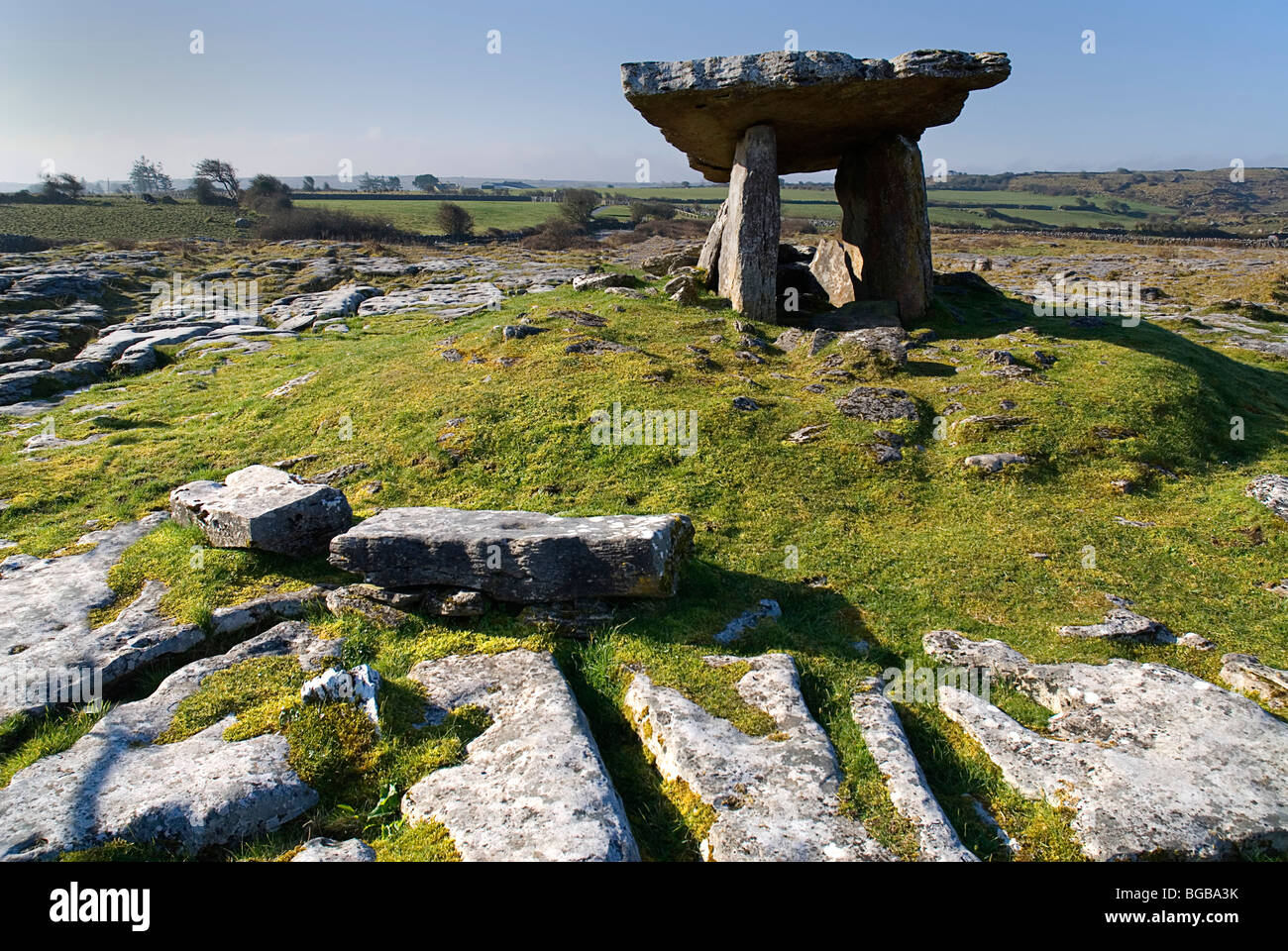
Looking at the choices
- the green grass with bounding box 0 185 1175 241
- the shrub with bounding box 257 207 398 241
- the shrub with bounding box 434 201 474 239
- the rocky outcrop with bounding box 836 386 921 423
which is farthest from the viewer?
the shrub with bounding box 434 201 474 239

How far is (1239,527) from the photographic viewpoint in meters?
9.98

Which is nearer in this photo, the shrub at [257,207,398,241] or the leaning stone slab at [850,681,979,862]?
the leaning stone slab at [850,681,979,862]

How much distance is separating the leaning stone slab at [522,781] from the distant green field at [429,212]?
68.0 m

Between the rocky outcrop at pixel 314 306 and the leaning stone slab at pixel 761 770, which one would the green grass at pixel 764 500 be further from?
the rocky outcrop at pixel 314 306

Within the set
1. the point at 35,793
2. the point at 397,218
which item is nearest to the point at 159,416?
the point at 35,793

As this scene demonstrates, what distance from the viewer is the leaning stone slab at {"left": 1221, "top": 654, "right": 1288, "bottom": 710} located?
22.0ft

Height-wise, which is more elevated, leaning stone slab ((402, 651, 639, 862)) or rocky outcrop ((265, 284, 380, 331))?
rocky outcrop ((265, 284, 380, 331))

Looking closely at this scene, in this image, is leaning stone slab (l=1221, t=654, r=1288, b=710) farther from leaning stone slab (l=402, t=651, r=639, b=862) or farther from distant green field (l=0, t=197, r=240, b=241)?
distant green field (l=0, t=197, r=240, b=241)

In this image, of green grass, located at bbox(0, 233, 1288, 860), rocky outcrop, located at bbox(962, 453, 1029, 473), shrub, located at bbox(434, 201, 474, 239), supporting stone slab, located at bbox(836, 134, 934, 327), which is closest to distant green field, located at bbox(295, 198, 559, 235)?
shrub, located at bbox(434, 201, 474, 239)

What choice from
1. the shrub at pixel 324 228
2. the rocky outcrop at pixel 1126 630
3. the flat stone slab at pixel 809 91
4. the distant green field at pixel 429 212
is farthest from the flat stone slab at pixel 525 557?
the distant green field at pixel 429 212

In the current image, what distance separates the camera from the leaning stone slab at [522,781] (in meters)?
4.82

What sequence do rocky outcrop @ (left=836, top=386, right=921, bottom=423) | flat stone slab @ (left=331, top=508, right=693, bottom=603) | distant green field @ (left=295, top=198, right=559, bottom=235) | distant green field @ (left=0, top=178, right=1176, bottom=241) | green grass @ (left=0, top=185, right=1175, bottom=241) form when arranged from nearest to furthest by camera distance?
flat stone slab @ (left=331, top=508, right=693, bottom=603), rocky outcrop @ (left=836, top=386, right=921, bottom=423), green grass @ (left=0, top=185, right=1175, bottom=241), distant green field @ (left=0, top=178, right=1176, bottom=241), distant green field @ (left=295, top=198, right=559, bottom=235)

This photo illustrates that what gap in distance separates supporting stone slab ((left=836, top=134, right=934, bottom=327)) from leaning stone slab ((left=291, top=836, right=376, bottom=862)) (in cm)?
1797

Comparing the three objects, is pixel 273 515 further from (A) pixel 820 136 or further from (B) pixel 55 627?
(A) pixel 820 136
